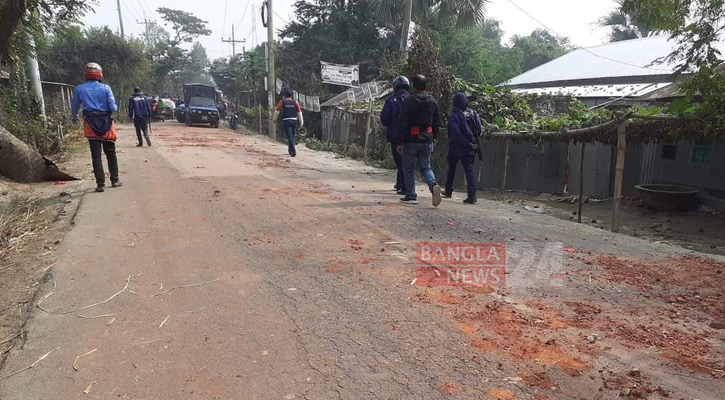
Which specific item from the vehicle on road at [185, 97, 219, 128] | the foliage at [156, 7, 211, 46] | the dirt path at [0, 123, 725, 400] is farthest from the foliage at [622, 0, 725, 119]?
the foliage at [156, 7, 211, 46]

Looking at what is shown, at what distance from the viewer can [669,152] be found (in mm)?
9430

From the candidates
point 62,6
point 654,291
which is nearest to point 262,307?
point 654,291

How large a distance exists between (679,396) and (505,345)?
884mm

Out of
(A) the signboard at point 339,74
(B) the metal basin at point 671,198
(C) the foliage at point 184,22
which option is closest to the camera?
(B) the metal basin at point 671,198

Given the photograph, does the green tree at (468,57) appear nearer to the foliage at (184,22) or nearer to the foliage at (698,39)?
the foliage at (698,39)

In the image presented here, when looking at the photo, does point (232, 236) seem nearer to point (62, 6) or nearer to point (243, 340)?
point (243, 340)

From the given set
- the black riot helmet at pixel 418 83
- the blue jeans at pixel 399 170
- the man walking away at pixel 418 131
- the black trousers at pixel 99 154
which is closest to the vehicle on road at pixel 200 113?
the black trousers at pixel 99 154

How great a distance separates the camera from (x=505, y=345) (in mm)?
2924

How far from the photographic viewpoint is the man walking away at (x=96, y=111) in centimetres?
716

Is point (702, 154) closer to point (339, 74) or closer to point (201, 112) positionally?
point (339, 74)

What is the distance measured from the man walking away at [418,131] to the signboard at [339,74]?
17.1 metres

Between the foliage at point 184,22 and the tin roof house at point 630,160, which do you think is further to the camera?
the foliage at point 184,22

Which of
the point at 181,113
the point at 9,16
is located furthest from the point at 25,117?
the point at 181,113

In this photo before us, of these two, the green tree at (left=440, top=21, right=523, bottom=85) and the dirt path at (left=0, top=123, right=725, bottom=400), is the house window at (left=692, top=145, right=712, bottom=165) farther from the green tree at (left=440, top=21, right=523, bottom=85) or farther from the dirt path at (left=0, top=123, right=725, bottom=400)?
the green tree at (left=440, top=21, right=523, bottom=85)
